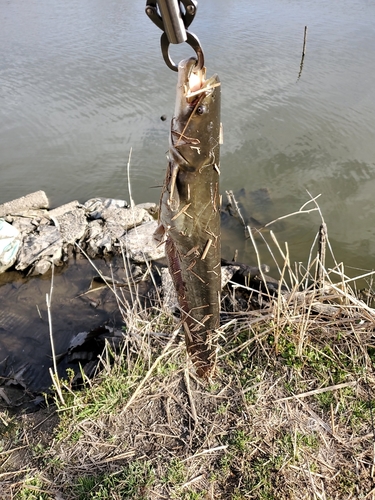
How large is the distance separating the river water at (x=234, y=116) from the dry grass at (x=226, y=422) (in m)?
2.87

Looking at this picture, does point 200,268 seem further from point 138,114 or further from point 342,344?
point 138,114

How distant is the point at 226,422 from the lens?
2578 millimetres

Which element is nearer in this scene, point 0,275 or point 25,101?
point 0,275

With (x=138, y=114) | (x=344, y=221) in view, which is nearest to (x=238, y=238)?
(x=344, y=221)

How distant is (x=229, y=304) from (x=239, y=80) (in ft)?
26.2

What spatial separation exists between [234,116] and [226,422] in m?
7.38

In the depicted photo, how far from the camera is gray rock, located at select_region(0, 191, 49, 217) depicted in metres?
6.05

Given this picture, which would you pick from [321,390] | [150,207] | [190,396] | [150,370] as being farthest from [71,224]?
[321,390]

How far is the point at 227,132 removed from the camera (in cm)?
805

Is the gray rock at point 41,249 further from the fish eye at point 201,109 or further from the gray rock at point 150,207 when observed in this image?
the fish eye at point 201,109

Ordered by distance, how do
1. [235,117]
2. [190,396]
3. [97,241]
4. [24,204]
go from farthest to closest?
[235,117]
[24,204]
[97,241]
[190,396]

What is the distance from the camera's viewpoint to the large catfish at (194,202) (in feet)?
4.56

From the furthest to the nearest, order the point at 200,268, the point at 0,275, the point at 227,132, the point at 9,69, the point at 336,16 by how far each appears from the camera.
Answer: the point at 336,16 < the point at 9,69 < the point at 227,132 < the point at 0,275 < the point at 200,268

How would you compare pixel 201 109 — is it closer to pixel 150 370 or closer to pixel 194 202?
pixel 194 202
